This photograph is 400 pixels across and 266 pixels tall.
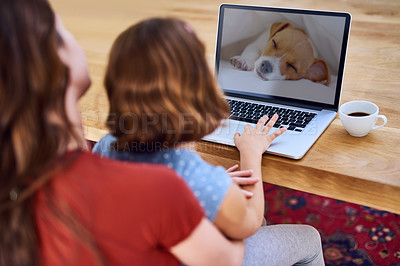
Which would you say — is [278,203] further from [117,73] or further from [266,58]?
[117,73]

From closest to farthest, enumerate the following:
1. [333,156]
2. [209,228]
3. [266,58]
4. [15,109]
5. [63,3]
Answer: [15,109] → [209,228] → [333,156] → [266,58] → [63,3]

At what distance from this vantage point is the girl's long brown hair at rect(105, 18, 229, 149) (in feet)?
2.30

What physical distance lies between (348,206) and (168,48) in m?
1.24

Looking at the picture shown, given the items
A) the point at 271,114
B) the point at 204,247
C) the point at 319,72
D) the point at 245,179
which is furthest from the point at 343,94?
the point at 204,247

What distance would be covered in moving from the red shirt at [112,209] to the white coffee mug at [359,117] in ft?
1.74

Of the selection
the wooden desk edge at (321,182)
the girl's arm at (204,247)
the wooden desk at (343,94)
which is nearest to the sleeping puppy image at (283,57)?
the wooden desk at (343,94)

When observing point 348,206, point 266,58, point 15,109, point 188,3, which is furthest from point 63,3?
point 15,109

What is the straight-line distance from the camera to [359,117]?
3.26 ft

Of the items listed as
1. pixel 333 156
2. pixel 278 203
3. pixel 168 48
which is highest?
pixel 168 48

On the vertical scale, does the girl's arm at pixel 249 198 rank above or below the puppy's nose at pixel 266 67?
below

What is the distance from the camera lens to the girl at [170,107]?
70 cm

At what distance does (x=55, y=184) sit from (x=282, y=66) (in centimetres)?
78

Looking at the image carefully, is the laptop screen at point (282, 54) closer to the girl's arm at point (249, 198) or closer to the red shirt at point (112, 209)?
the girl's arm at point (249, 198)

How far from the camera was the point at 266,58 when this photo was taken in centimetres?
122
